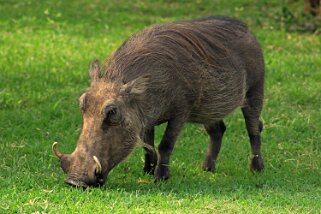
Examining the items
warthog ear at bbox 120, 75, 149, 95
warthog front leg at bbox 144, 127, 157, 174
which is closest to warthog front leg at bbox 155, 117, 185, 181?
warthog front leg at bbox 144, 127, 157, 174

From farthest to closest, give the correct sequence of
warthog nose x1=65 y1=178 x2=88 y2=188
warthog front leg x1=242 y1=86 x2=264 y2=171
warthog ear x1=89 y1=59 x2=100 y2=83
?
warthog front leg x1=242 y1=86 x2=264 y2=171
warthog ear x1=89 y1=59 x2=100 y2=83
warthog nose x1=65 y1=178 x2=88 y2=188

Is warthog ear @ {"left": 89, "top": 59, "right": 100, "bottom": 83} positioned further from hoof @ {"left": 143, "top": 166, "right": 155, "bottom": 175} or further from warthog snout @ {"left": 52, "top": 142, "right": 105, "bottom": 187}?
hoof @ {"left": 143, "top": 166, "right": 155, "bottom": 175}

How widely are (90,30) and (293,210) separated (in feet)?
26.7

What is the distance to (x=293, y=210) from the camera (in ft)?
19.2

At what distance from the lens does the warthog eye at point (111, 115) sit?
6055 millimetres

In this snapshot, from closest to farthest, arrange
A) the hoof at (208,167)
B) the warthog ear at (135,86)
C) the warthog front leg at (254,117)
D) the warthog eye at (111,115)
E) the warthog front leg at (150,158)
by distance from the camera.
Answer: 1. the warthog eye at (111,115)
2. the warthog ear at (135,86)
3. the warthog front leg at (150,158)
4. the hoof at (208,167)
5. the warthog front leg at (254,117)

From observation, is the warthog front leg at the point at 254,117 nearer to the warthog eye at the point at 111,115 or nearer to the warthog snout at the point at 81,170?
the warthog eye at the point at 111,115

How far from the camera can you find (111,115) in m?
6.08

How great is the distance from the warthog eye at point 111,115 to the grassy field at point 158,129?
1.56 feet

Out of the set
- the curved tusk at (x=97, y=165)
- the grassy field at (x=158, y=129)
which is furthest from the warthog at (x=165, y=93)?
the grassy field at (x=158, y=129)

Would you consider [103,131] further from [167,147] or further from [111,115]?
[167,147]

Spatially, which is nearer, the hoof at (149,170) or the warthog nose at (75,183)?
the warthog nose at (75,183)

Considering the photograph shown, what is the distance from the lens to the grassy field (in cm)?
589

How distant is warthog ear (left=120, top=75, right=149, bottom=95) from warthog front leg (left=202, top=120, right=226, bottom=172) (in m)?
1.50
